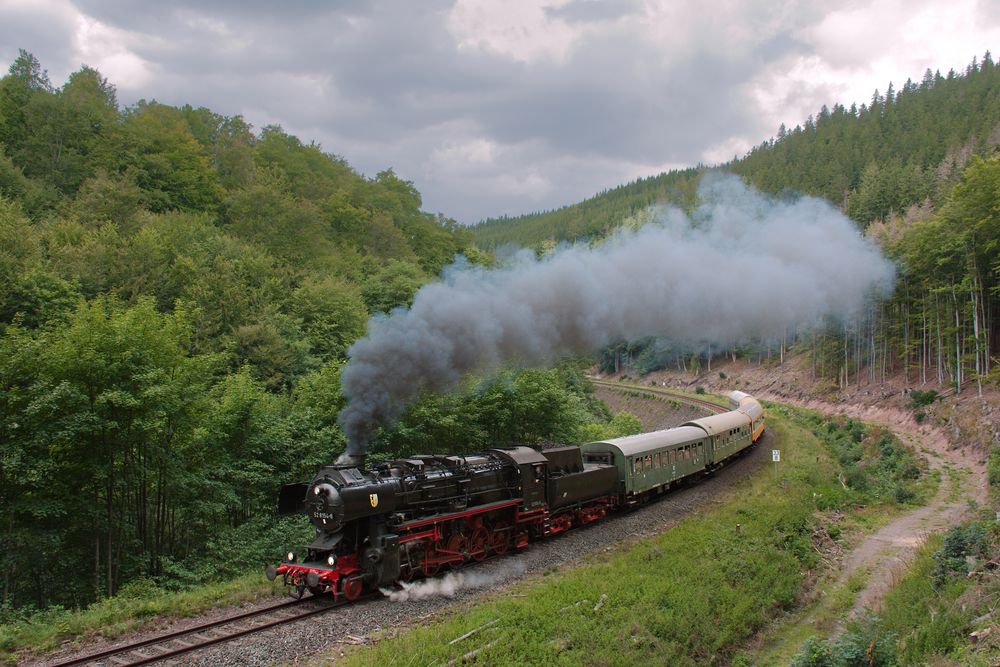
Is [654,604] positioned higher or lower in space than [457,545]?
lower

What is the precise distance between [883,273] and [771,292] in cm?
2698

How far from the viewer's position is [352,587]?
11586 mm

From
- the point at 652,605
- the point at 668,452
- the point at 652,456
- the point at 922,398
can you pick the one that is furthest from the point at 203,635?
the point at 922,398

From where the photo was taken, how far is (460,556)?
13.7 m

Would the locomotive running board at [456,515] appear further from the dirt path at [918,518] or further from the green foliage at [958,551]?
the green foliage at [958,551]

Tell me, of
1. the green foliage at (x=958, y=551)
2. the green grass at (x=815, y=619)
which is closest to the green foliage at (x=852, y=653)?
the green grass at (x=815, y=619)

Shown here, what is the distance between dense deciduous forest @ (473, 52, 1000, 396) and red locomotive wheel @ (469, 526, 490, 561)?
1044cm

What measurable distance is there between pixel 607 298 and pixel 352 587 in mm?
10608

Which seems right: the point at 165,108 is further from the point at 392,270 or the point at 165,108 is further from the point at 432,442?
the point at 432,442

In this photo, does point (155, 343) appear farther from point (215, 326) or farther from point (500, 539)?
point (215, 326)

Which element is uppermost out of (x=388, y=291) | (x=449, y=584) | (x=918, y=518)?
(x=388, y=291)

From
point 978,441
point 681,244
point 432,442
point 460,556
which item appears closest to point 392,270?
point 432,442

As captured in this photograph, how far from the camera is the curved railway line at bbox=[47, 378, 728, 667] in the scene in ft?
29.4

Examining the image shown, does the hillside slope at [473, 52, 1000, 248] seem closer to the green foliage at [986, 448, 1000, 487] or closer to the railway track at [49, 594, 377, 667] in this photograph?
the green foliage at [986, 448, 1000, 487]
